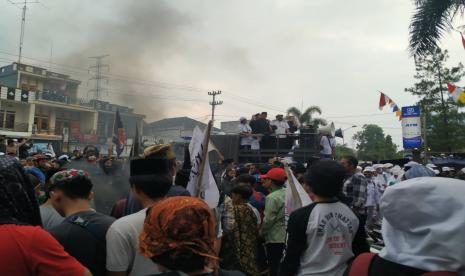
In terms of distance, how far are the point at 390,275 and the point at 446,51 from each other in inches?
922

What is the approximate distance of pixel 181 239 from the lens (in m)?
1.48

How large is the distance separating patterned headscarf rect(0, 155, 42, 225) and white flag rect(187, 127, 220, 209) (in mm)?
2384

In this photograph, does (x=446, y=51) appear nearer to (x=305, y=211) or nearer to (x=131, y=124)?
(x=305, y=211)

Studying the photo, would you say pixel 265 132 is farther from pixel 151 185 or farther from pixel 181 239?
pixel 181 239

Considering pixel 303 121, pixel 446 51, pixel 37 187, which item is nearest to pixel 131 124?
pixel 303 121

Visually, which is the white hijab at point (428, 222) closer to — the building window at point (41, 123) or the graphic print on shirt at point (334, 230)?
the graphic print on shirt at point (334, 230)

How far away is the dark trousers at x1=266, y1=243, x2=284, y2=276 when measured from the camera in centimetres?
457

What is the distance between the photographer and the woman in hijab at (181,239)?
1.48 metres

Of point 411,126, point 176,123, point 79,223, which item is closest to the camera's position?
point 79,223

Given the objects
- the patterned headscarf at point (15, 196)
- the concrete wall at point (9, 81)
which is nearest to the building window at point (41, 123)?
the concrete wall at point (9, 81)

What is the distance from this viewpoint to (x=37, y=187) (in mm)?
4023

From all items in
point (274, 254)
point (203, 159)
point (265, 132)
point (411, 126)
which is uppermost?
point (411, 126)

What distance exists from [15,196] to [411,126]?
14950 millimetres

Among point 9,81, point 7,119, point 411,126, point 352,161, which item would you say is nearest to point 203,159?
point 352,161
